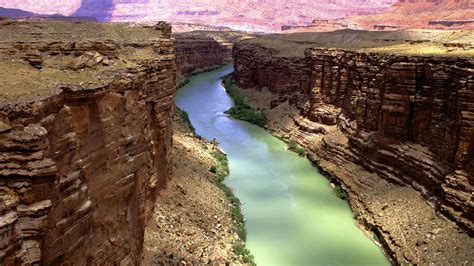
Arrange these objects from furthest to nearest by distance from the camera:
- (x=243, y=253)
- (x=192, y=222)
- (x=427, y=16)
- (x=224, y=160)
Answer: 1. (x=427, y=16)
2. (x=224, y=160)
3. (x=192, y=222)
4. (x=243, y=253)

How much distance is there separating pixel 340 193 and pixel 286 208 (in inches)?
129

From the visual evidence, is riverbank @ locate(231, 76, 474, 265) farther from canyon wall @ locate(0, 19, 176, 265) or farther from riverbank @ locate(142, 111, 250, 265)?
canyon wall @ locate(0, 19, 176, 265)

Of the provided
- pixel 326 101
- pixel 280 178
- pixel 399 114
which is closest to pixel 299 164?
pixel 280 178

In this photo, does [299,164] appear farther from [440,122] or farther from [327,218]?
[440,122]

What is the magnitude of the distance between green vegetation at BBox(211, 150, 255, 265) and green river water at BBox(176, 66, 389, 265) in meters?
0.41

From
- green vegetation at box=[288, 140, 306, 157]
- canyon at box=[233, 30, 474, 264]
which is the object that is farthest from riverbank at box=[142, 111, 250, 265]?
green vegetation at box=[288, 140, 306, 157]

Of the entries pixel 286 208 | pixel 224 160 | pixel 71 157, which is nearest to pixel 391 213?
pixel 286 208

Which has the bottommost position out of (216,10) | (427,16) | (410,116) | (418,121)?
(418,121)

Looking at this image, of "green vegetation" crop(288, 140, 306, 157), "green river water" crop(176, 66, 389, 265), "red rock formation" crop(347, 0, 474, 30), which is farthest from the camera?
"red rock formation" crop(347, 0, 474, 30)

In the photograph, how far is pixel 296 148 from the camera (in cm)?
3067

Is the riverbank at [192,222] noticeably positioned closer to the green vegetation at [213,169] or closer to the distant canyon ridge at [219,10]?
the green vegetation at [213,169]

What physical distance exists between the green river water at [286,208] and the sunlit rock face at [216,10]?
12983 cm

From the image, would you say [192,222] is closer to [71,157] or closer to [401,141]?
[71,157]

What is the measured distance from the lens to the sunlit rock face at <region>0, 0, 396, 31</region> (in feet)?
539
